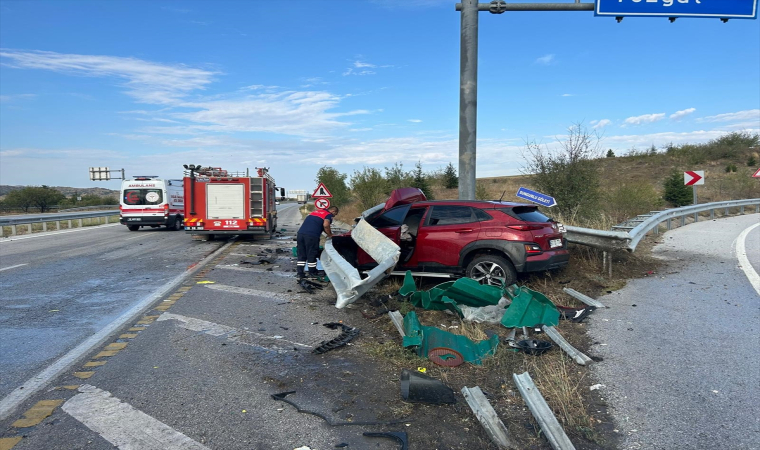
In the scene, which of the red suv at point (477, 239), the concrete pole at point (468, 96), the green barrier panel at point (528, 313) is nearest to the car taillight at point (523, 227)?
the red suv at point (477, 239)

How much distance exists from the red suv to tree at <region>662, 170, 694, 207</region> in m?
25.2

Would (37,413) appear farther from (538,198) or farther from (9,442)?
(538,198)

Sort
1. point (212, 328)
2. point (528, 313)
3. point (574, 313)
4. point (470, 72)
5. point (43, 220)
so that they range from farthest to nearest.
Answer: point (43, 220)
point (470, 72)
point (574, 313)
point (212, 328)
point (528, 313)

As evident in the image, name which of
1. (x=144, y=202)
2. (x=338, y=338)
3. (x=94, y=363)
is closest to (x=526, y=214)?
(x=338, y=338)

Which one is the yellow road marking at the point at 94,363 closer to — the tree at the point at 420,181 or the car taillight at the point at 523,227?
the car taillight at the point at 523,227

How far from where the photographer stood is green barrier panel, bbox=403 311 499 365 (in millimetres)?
4986

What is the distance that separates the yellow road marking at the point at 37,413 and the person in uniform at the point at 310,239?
224 inches

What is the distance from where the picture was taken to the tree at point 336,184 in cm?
4178

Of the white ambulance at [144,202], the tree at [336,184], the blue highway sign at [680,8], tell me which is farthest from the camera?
the tree at [336,184]

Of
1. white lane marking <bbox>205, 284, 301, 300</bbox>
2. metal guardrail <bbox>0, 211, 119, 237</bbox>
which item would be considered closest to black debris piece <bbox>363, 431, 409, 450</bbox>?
white lane marking <bbox>205, 284, 301, 300</bbox>

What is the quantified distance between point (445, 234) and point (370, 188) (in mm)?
24945

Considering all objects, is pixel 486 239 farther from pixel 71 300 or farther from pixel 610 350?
pixel 71 300

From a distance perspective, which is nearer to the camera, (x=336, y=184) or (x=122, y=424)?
(x=122, y=424)

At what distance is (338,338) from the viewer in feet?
19.1
